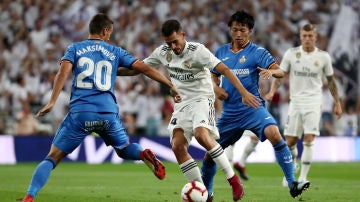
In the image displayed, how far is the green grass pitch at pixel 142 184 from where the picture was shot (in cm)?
1136

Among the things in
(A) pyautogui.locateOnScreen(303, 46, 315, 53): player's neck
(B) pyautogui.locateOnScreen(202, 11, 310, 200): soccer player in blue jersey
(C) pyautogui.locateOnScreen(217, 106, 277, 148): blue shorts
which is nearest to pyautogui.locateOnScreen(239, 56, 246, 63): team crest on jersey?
(B) pyautogui.locateOnScreen(202, 11, 310, 200): soccer player in blue jersey

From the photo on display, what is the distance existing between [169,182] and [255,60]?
475 centimetres

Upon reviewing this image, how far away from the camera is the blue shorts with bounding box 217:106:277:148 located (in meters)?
10.6

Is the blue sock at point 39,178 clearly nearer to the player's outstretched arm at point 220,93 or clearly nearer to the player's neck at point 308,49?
the player's outstretched arm at point 220,93

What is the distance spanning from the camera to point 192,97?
9938 millimetres

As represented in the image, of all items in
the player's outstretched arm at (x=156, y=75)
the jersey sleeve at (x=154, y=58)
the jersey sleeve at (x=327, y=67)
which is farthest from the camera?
the jersey sleeve at (x=327, y=67)

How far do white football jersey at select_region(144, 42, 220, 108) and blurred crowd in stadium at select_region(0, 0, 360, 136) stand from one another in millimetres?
11474

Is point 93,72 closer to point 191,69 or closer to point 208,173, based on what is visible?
point 191,69

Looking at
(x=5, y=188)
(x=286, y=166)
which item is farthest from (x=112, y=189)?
(x=286, y=166)

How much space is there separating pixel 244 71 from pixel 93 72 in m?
2.40

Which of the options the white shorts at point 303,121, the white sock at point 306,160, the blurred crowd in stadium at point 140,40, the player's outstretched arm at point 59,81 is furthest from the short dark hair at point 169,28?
the blurred crowd in stadium at point 140,40

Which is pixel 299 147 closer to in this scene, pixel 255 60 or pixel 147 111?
pixel 147 111

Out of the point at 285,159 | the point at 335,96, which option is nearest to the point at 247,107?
the point at 285,159

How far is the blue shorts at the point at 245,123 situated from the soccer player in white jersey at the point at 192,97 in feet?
2.55
